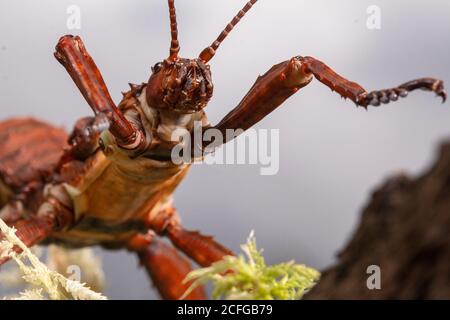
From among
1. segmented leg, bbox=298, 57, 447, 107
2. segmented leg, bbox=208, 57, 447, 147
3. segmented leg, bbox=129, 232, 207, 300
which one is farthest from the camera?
segmented leg, bbox=129, 232, 207, 300

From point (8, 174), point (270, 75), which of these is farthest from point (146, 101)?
point (8, 174)

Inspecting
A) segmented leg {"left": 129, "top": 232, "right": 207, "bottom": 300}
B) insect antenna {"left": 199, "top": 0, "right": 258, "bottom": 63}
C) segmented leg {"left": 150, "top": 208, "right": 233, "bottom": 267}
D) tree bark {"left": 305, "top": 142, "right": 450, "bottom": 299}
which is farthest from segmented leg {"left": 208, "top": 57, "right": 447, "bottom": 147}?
segmented leg {"left": 129, "top": 232, "right": 207, "bottom": 300}

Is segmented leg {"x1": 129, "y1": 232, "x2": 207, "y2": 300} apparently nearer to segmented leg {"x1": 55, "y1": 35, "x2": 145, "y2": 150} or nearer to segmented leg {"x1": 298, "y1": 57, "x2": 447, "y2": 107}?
segmented leg {"x1": 55, "y1": 35, "x2": 145, "y2": 150}

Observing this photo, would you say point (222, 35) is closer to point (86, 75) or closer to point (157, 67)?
point (157, 67)

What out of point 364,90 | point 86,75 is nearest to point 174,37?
point 86,75

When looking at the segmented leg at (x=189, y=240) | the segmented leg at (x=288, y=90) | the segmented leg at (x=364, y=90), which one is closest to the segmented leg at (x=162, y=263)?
the segmented leg at (x=189, y=240)

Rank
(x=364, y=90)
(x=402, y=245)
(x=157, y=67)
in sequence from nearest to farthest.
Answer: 1. (x=402, y=245)
2. (x=364, y=90)
3. (x=157, y=67)
